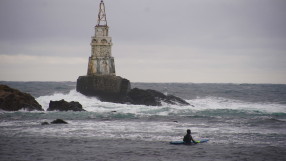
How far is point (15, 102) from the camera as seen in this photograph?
1449 inches

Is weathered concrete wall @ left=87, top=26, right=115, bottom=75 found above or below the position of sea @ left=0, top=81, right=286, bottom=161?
above

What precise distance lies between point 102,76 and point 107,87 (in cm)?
141

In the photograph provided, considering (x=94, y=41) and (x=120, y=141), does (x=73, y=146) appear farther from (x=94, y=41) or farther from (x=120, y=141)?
(x=94, y=41)

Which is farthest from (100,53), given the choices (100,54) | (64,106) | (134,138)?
(134,138)

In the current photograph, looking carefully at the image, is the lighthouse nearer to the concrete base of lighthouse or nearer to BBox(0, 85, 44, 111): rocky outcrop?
the concrete base of lighthouse

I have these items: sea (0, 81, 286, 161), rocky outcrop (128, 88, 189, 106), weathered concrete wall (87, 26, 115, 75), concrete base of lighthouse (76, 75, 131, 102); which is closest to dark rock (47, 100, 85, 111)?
sea (0, 81, 286, 161)

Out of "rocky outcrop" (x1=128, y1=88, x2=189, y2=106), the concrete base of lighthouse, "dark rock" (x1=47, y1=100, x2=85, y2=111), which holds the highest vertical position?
the concrete base of lighthouse

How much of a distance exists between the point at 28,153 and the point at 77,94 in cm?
3167

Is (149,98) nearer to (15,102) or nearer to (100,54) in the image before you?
(100,54)

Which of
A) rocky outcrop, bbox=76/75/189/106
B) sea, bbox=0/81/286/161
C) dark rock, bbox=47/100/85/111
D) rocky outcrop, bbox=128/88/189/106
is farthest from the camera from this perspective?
rocky outcrop, bbox=76/75/189/106

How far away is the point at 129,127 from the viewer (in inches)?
1061

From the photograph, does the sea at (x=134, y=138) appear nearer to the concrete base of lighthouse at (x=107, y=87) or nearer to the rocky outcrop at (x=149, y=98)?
the rocky outcrop at (x=149, y=98)

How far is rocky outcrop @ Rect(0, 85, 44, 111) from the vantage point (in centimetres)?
3656

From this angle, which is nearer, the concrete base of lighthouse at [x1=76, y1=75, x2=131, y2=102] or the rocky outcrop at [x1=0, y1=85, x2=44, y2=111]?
the rocky outcrop at [x1=0, y1=85, x2=44, y2=111]
